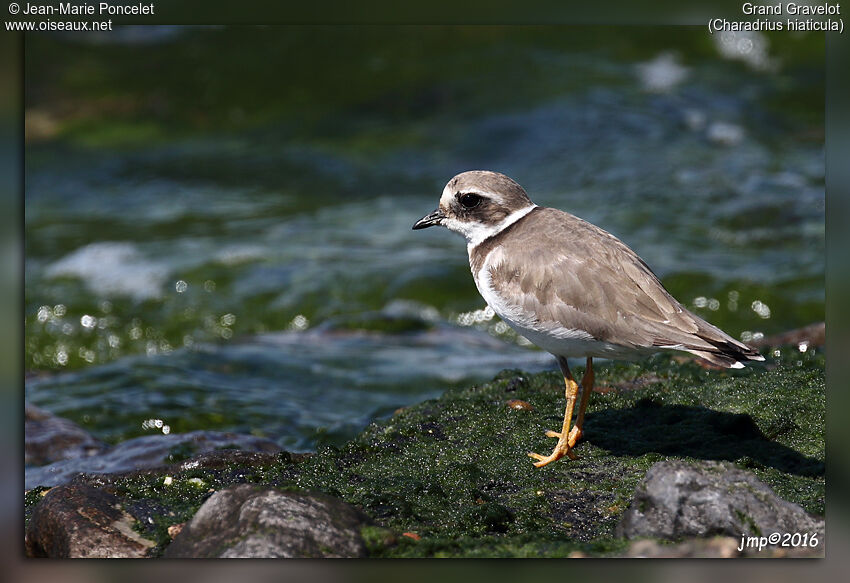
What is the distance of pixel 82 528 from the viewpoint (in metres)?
4.54

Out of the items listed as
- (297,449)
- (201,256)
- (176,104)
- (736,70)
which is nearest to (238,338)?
(201,256)

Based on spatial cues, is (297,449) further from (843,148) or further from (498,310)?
(843,148)

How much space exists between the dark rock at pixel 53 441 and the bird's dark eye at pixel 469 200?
4013mm

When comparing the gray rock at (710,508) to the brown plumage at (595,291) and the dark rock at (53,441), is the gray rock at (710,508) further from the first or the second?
the dark rock at (53,441)

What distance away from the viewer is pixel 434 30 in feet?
69.3

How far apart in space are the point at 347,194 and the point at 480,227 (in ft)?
35.1

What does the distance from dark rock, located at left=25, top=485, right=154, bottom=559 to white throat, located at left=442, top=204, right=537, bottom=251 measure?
10.2 feet

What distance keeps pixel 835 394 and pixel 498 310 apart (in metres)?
2.61

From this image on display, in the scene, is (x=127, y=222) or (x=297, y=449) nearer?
(x=297, y=449)

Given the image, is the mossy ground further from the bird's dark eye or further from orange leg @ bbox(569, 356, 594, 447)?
the bird's dark eye

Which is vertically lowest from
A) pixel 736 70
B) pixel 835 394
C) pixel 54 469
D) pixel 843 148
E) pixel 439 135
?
pixel 54 469

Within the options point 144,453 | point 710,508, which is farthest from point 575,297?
point 144,453

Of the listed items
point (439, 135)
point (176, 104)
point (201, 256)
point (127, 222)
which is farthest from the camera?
point (176, 104)

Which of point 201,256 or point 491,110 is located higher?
point 491,110
